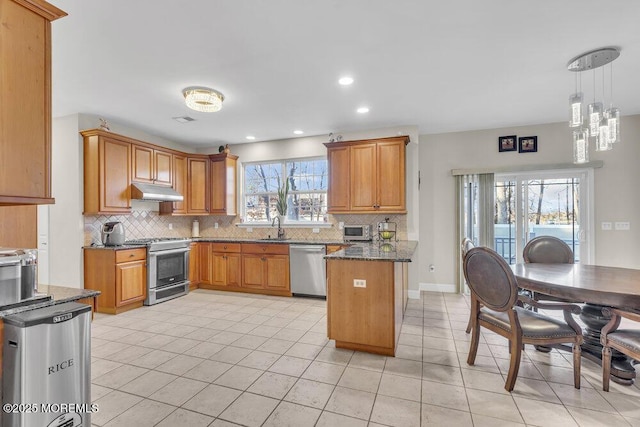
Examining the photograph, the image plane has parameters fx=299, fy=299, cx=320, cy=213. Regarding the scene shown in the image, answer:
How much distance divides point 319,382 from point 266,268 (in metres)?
2.75

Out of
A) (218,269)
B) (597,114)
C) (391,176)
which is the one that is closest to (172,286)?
(218,269)

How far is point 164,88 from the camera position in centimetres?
325

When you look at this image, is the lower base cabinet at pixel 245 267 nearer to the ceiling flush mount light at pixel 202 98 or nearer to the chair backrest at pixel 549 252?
the ceiling flush mount light at pixel 202 98

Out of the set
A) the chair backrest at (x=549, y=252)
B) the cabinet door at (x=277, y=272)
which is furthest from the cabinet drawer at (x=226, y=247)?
the chair backrest at (x=549, y=252)

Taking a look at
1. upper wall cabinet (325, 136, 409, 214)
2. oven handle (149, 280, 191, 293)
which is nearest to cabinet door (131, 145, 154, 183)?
oven handle (149, 280, 191, 293)

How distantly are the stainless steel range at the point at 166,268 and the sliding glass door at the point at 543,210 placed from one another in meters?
5.02

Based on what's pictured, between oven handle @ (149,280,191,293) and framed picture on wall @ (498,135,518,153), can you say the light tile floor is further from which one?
framed picture on wall @ (498,135,518,153)

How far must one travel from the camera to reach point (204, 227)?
5.99m

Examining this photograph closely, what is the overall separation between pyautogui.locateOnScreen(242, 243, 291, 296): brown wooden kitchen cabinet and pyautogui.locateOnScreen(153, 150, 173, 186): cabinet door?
1.66 meters

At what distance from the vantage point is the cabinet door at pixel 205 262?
525 centimetres

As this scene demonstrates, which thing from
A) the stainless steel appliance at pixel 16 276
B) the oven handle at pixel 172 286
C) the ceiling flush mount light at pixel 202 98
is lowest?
the oven handle at pixel 172 286

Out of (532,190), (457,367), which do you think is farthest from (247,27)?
(532,190)

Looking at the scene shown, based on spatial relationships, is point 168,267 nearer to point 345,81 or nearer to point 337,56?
point 345,81

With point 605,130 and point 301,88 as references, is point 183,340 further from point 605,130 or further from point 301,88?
Result: point 605,130
